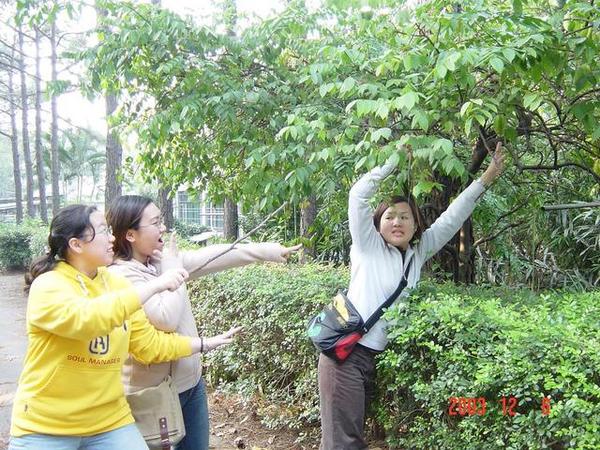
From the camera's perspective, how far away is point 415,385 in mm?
3004

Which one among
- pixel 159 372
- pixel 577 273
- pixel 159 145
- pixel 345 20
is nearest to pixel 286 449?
pixel 159 372

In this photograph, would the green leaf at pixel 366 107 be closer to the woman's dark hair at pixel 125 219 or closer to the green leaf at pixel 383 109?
the green leaf at pixel 383 109

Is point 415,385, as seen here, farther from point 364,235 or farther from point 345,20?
point 345,20

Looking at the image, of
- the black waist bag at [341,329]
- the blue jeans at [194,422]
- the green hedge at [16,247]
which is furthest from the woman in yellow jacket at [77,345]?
the green hedge at [16,247]

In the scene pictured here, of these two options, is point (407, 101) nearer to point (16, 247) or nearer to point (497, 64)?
point (497, 64)

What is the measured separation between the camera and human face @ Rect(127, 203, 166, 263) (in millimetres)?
2658

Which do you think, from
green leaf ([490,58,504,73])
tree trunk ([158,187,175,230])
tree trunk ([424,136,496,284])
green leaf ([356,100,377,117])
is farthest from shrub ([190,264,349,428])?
tree trunk ([158,187,175,230])

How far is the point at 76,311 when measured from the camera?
82.3 inches

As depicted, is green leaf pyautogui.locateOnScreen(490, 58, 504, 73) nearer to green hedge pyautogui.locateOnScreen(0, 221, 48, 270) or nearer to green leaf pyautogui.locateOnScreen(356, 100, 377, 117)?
green leaf pyautogui.locateOnScreen(356, 100, 377, 117)

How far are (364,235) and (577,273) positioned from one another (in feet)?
16.2

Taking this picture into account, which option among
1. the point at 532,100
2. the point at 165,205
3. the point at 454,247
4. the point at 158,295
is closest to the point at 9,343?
the point at 165,205

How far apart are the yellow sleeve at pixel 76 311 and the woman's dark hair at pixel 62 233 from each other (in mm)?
153

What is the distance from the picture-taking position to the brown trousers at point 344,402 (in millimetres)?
3053
